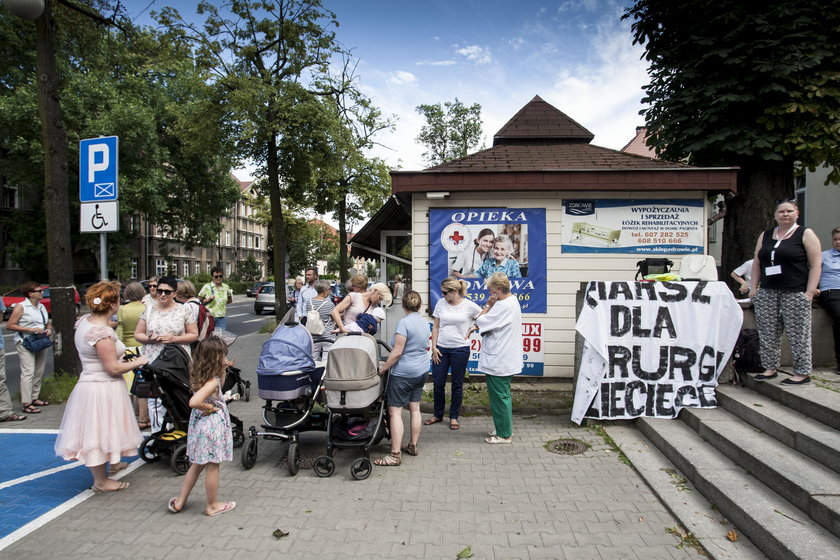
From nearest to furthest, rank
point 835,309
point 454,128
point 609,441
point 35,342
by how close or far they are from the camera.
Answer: point 609,441
point 835,309
point 35,342
point 454,128

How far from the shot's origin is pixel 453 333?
20.9 feet

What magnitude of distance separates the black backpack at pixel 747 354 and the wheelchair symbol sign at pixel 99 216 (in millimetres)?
7800

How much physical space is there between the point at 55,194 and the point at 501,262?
295 inches

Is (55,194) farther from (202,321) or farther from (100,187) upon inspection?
(202,321)

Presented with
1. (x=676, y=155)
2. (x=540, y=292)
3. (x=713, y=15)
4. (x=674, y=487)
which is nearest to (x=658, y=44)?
(x=713, y=15)

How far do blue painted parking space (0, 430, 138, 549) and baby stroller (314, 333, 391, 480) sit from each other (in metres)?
2.29

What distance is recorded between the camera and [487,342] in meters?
5.92

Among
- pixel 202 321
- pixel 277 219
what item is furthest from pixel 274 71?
pixel 202 321

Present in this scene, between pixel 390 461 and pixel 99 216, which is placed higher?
pixel 99 216

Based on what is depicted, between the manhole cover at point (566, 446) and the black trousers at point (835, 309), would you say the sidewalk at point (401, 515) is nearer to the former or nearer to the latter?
the manhole cover at point (566, 446)

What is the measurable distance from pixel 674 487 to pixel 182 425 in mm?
4683

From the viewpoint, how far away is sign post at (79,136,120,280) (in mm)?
6500

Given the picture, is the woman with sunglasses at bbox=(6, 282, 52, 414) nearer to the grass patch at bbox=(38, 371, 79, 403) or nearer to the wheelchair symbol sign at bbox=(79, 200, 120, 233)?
the grass patch at bbox=(38, 371, 79, 403)

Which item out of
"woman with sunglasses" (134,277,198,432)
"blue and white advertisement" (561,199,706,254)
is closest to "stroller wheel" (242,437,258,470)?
"woman with sunglasses" (134,277,198,432)
